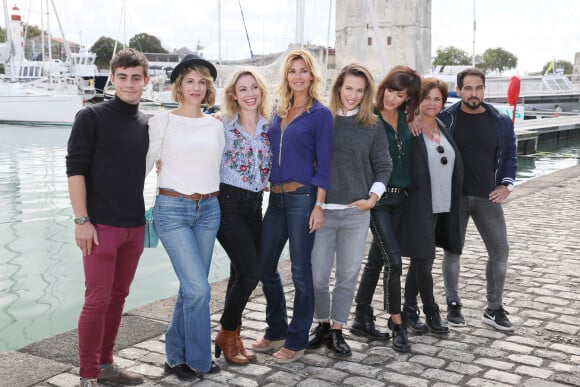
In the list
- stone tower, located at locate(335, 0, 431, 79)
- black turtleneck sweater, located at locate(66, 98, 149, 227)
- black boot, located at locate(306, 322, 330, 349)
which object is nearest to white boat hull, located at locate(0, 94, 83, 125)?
stone tower, located at locate(335, 0, 431, 79)

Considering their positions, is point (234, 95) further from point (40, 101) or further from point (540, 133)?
point (40, 101)

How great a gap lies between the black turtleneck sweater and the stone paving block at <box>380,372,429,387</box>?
1.76 meters

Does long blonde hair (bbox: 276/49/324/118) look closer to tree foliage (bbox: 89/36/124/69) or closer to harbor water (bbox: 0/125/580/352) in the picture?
harbor water (bbox: 0/125/580/352)

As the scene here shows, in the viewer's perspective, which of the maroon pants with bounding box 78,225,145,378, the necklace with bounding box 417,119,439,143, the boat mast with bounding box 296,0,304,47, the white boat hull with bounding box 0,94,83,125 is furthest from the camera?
the white boat hull with bounding box 0,94,83,125

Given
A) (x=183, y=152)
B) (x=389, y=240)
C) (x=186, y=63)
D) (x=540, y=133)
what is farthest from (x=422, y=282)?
(x=540, y=133)

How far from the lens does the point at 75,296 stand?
697cm

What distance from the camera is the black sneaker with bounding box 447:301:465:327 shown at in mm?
4980

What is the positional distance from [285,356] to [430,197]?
4.90 ft

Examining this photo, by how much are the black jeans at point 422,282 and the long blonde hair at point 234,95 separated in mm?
1517

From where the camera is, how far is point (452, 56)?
104 metres

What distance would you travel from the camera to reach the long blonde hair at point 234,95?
4.09 m

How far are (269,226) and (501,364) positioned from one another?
1.75 meters

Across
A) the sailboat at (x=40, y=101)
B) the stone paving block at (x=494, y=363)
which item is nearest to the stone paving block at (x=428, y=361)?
the stone paving block at (x=494, y=363)

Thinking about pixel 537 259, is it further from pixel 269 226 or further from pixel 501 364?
pixel 269 226
